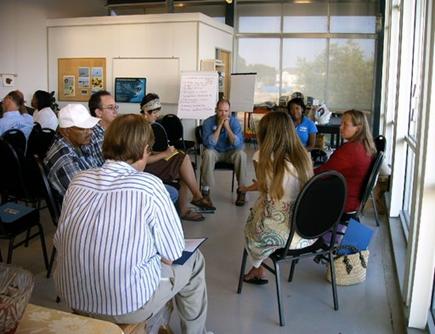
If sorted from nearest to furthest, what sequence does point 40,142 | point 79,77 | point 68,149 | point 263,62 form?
point 68,149 < point 40,142 < point 79,77 < point 263,62

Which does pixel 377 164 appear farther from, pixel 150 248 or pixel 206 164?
pixel 206 164

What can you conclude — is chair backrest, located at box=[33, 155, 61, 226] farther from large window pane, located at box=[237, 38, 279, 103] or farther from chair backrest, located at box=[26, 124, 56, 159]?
large window pane, located at box=[237, 38, 279, 103]

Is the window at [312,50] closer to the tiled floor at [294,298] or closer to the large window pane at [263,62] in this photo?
the large window pane at [263,62]

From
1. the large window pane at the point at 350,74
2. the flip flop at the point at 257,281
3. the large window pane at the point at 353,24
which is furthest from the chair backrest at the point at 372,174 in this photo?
the large window pane at the point at 353,24

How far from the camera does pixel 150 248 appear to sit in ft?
5.52

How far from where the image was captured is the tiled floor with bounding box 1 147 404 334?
253 centimetres

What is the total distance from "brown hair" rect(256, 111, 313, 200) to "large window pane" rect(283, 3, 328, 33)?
28.7 ft

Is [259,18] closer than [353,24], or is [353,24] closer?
[353,24]

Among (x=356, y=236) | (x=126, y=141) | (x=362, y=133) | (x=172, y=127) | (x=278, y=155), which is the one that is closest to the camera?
(x=126, y=141)

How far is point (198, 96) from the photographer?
672 cm

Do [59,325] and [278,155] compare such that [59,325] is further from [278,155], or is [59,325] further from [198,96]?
[198,96]

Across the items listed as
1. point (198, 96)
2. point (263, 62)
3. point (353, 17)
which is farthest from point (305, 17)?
point (198, 96)

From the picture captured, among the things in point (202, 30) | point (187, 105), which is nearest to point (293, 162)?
point (187, 105)

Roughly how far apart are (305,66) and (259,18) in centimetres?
160
